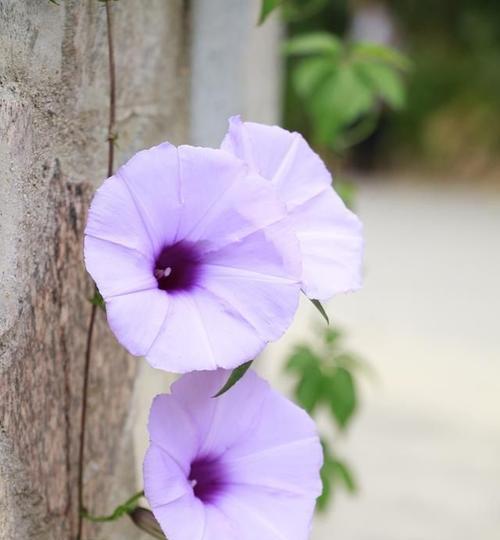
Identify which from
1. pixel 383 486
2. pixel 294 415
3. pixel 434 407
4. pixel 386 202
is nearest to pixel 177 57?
pixel 294 415

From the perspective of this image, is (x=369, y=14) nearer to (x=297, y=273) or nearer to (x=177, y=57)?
(x=177, y=57)

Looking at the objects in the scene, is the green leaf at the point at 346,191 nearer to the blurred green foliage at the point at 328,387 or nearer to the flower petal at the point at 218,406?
the blurred green foliage at the point at 328,387

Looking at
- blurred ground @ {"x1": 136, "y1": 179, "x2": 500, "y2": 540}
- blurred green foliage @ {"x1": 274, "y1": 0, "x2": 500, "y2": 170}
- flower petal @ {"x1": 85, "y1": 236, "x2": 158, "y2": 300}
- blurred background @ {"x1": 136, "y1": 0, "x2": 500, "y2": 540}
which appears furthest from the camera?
blurred green foliage @ {"x1": 274, "y1": 0, "x2": 500, "y2": 170}

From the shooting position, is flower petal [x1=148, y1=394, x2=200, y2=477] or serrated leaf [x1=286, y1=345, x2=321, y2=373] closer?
flower petal [x1=148, y1=394, x2=200, y2=477]

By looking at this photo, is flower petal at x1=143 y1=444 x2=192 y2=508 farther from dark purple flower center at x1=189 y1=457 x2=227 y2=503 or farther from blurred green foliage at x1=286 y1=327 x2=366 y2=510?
blurred green foliage at x1=286 y1=327 x2=366 y2=510

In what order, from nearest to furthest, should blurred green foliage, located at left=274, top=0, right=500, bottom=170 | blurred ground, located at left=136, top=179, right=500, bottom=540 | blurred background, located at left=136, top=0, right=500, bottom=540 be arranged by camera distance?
blurred background, located at left=136, top=0, right=500, bottom=540 → blurred ground, located at left=136, top=179, right=500, bottom=540 → blurred green foliage, located at left=274, top=0, right=500, bottom=170

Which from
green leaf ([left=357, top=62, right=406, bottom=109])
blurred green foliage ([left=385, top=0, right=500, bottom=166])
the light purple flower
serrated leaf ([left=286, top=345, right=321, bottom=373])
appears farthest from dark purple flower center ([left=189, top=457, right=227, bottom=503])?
blurred green foliage ([left=385, top=0, right=500, bottom=166])

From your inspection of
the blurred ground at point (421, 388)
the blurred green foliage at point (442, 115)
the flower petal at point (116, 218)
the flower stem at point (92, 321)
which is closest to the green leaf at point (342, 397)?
the blurred ground at point (421, 388)
